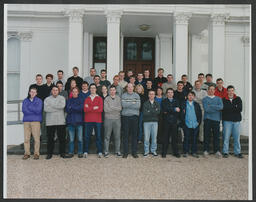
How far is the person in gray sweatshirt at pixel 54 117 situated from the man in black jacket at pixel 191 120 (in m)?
3.30

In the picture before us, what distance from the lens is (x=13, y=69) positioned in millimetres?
11055

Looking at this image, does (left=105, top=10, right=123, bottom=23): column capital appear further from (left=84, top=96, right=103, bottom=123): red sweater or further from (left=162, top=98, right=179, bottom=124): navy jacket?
(left=162, top=98, right=179, bottom=124): navy jacket

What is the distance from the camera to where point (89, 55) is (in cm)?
1220

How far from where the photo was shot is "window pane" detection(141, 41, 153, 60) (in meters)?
12.7

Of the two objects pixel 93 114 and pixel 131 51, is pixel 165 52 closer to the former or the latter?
pixel 131 51

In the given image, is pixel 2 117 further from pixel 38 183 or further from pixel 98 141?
pixel 98 141

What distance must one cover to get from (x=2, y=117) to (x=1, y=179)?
884 mm

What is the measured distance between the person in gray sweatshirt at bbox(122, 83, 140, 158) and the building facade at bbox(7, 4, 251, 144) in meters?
2.74

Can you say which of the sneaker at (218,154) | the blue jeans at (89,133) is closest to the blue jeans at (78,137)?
the blue jeans at (89,133)

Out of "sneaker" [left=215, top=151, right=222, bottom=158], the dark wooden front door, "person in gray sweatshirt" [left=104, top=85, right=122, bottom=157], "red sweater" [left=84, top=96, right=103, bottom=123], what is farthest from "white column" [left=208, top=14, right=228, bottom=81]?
"red sweater" [left=84, top=96, right=103, bottom=123]

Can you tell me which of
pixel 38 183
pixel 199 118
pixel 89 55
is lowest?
pixel 38 183

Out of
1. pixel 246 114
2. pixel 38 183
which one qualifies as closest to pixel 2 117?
pixel 38 183

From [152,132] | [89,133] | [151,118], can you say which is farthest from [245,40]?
[89,133]

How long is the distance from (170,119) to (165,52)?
237 inches
